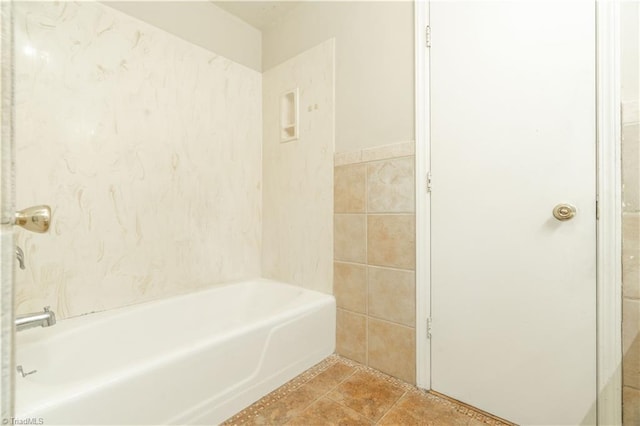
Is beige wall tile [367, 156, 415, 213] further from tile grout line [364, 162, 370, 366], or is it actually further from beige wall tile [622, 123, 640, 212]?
beige wall tile [622, 123, 640, 212]

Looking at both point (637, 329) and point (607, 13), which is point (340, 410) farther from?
point (607, 13)

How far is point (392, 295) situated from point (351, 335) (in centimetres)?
38

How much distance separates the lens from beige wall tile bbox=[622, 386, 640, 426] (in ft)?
3.17

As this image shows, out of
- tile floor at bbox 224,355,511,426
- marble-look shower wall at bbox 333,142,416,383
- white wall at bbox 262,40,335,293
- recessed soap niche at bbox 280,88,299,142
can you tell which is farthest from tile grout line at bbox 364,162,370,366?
recessed soap niche at bbox 280,88,299,142

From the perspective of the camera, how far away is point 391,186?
4.98 ft

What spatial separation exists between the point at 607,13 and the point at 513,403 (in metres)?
1.50

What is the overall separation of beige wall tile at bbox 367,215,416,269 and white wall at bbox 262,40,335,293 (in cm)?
31

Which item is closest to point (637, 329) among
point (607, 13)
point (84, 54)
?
point (607, 13)

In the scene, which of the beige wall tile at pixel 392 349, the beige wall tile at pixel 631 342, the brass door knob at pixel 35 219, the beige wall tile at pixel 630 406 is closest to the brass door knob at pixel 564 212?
the beige wall tile at pixel 631 342

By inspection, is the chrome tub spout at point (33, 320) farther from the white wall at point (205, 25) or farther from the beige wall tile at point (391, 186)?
the white wall at point (205, 25)

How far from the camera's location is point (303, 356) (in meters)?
1.56

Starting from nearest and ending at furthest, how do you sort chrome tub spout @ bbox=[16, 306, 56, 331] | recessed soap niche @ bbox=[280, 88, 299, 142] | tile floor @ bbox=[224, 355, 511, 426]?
1. chrome tub spout @ bbox=[16, 306, 56, 331]
2. tile floor @ bbox=[224, 355, 511, 426]
3. recessed soap niche @ bbox=[280, 88, 299, 142]

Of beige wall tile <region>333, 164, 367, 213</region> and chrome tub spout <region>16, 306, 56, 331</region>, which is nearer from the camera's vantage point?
chrome tub spout <region>16, 306, 56, 331</region>

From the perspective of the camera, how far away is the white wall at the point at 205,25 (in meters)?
1.66
